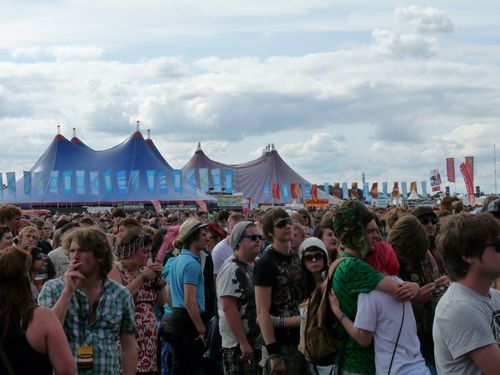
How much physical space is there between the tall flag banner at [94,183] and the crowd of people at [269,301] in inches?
1931

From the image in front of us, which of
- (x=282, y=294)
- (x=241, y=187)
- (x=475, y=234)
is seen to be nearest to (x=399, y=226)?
(x=282, y=294)

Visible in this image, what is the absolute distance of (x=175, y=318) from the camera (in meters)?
7.14

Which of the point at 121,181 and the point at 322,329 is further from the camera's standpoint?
the point at 121,181

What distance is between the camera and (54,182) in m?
55.4

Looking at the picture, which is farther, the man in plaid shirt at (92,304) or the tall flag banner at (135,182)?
the tall flag banner at (135,182)

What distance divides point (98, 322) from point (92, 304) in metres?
0.11

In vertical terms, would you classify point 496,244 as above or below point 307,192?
below

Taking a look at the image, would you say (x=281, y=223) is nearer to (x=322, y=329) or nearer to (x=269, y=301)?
(x=269, y=301)

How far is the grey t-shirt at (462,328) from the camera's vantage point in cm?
322

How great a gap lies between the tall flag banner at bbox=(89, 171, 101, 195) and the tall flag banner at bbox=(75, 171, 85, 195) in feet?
1.78

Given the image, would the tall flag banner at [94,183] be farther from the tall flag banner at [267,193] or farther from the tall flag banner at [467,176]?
the tall flag banner at [467,176]

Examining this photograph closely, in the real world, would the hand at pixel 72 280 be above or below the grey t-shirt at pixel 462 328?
above

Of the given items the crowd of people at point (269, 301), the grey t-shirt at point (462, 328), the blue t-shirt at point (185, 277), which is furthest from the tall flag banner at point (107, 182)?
the grey t-shirt at point (462, 328)

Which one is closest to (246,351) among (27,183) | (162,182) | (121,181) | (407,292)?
(407,292)
